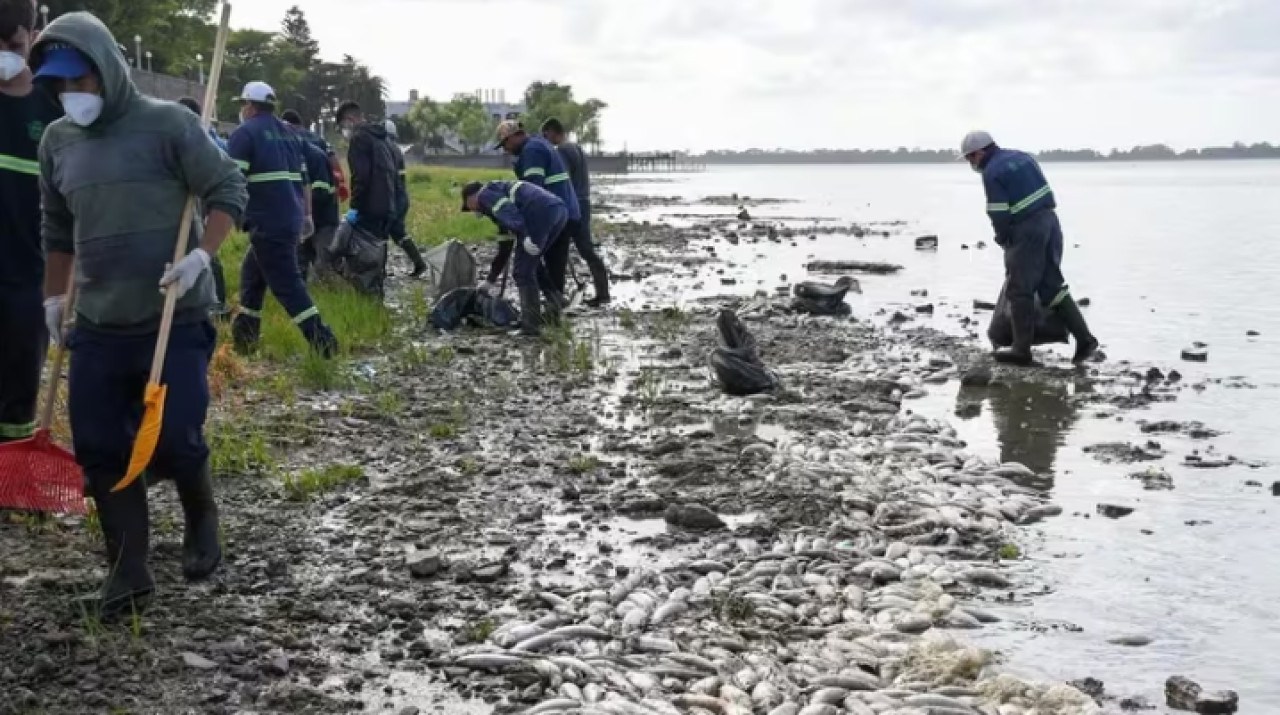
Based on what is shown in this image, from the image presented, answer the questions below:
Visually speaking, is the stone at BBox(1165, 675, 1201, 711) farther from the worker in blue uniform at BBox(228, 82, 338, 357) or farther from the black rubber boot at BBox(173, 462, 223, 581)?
the worker in blue uniform at BBox(228, 82, 338, 357)

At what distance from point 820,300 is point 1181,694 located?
39.7 feet

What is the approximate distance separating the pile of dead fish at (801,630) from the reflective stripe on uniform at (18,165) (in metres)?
3.31

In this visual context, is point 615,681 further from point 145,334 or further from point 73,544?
point 73,544

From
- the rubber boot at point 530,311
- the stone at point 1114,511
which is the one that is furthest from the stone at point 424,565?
the rubber boot at point 530,311

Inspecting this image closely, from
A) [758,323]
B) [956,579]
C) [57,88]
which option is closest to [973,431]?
[956,579]

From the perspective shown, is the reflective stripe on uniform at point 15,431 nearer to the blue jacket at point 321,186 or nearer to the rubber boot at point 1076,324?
the blue jacket at point 321,186

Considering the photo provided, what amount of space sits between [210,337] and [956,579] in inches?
156

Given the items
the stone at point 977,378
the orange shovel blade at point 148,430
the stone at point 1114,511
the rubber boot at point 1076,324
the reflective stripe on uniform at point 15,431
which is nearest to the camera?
the orange shovel blade at point 148,430

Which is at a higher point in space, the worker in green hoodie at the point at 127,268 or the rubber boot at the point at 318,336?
the worker in green hoodie at the point at 127,268

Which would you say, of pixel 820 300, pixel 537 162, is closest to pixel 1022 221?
pixel 820 300

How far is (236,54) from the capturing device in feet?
320

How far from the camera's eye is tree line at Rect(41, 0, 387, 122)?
56812 mm

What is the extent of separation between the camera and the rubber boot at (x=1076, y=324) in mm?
12500

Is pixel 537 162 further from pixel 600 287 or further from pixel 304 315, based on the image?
pixel 304 315
